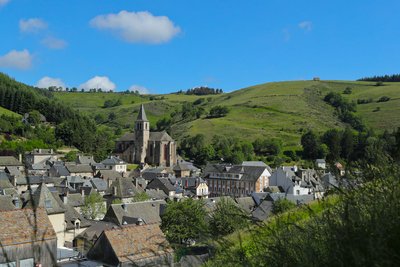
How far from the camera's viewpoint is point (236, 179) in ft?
233

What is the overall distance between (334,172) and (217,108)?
148218 millimetres

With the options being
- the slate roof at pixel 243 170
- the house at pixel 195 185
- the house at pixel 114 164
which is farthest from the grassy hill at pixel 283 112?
the house at pixel 195 185

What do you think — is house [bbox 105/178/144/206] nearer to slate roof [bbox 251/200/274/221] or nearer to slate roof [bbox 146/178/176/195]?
slate roof [bbox 146/178/176/195]

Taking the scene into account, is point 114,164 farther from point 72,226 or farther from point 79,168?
point 72,226

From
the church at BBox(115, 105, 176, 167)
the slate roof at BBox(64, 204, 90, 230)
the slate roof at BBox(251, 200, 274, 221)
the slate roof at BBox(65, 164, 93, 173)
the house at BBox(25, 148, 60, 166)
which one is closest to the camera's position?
the slate roof at BBox(251, 200, 274, 221)

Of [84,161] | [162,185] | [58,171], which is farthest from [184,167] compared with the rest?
[162,185]

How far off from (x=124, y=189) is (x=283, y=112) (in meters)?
102

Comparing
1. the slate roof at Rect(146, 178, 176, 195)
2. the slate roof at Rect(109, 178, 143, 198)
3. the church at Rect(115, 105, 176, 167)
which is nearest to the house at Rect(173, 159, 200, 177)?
the church at Rect(115, 105, 176, 167)

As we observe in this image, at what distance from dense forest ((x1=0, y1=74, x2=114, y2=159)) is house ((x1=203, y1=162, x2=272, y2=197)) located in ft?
116

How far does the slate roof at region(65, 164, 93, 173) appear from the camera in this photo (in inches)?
3026

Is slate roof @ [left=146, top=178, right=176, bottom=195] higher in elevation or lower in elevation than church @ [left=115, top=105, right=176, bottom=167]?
lower

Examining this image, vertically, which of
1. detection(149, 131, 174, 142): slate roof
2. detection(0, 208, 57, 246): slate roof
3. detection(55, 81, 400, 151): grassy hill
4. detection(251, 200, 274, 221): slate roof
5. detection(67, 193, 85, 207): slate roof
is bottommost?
detection(67, 193, 85, 207): slate roof

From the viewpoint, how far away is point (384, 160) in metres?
3.97

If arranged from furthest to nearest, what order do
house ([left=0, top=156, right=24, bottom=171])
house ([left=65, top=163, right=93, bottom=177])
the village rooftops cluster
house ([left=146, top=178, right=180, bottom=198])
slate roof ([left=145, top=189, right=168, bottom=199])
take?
house ([left=65, top=163, right=93, bottom=177]), house ([left=0, top=156, right=24, bottom=171]), house ([left=146, top=178, right=180, bottom=198]), slate roof ([left=145, top=189, right=168, bottom=199]), the village rooftops cluster
